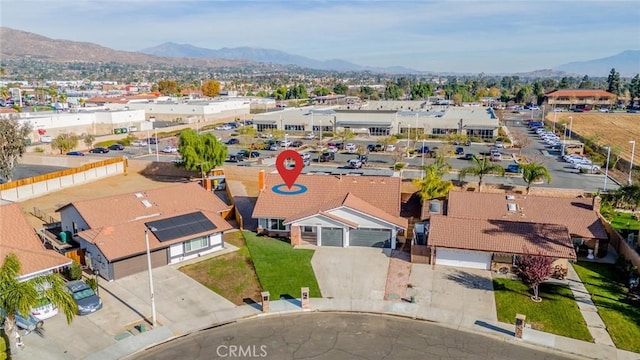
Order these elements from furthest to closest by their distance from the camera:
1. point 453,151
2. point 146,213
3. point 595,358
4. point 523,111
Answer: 1. point 523,111
2. point 453,151
3. point 146,213
4. point 595,358

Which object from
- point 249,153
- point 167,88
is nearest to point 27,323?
point 249,153

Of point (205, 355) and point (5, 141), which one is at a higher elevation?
point (5, 141)

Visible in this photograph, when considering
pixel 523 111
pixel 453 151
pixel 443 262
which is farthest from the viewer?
pixel 523 111

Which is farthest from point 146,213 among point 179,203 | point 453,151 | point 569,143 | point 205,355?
point 569,143

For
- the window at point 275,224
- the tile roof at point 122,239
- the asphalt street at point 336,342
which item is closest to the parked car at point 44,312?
the tile roof at point 122,239

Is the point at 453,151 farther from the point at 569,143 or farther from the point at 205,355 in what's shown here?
the point at 205,355

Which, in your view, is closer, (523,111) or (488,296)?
(488,296)

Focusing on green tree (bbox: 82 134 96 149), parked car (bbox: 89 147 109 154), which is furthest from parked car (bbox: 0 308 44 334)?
green tree (bbox: 82 134 96 149)

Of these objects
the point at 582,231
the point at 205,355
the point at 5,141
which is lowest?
the point at 205,355
